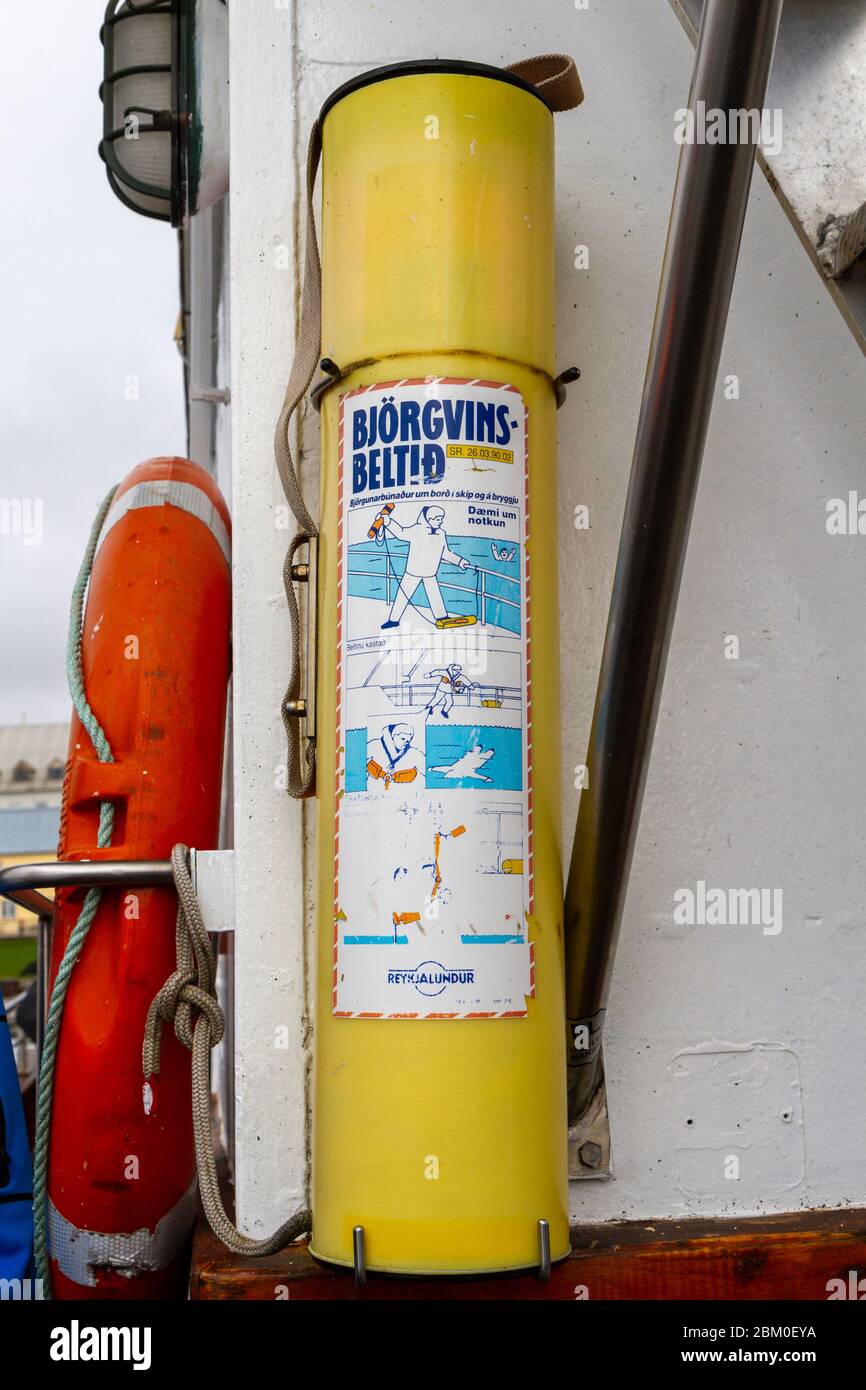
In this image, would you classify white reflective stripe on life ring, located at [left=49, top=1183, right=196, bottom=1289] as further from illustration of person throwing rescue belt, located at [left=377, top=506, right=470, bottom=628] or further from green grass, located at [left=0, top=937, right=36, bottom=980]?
green grass, located at [left=0, top=937, right=36, bottom=980]

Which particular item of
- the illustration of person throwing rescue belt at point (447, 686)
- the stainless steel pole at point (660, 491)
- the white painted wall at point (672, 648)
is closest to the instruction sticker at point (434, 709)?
the illustration of person throwing rescue belt at point (447, 686)

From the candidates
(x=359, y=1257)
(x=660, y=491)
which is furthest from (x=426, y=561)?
(x=359, y=1257)

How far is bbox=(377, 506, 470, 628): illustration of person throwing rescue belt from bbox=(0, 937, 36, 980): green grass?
47.5ft

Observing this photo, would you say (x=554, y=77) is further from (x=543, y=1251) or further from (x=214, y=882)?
(x=543, y=1251)

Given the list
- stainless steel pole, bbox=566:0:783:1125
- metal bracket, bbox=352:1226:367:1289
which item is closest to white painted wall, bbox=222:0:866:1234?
stainless steel pole, bbox=566:0:783:1125

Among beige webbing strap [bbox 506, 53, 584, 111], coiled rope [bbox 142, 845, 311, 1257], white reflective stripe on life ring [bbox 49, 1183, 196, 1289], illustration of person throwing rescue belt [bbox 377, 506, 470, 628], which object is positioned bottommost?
white reflective stripe on life ring [bbox 49, 1183, 196, 1289]

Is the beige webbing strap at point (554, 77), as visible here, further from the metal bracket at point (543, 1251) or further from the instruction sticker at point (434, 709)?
the metal bracket at point (543, 1251)

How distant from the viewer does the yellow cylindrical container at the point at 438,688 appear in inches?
45.2

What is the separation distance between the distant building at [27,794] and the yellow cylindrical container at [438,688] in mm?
24461

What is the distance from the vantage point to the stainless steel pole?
1023 millimetres

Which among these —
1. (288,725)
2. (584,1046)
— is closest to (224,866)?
(288,725)

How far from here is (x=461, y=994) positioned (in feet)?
3.79
